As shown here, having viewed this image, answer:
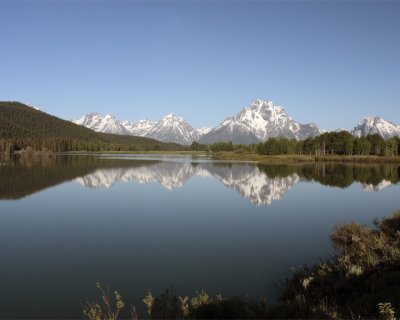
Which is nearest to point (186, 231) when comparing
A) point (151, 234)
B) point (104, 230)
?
point (151, 234)

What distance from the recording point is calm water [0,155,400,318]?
17.2 m

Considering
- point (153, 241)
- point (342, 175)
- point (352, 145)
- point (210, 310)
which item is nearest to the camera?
point (210, 310)

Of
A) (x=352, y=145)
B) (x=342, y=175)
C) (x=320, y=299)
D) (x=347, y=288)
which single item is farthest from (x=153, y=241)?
(x=352, y=145)

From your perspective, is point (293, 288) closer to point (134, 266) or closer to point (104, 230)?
point (134, 266)

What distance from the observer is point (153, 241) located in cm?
2595

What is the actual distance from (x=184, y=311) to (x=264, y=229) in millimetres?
18315

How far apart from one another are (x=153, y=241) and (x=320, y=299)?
46.2 ft

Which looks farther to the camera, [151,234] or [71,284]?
[151,234]

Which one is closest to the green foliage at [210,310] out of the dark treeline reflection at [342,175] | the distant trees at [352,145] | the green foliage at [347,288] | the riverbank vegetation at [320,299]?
the riverbank vegetation at [320,299]

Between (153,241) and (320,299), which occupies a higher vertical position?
(320,299)

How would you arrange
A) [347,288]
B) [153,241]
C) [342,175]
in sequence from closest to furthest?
1. [347,288]
2. [153,241]
3. [342,175]

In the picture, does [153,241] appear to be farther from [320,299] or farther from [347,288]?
[347,288]

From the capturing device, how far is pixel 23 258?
70.7 feet

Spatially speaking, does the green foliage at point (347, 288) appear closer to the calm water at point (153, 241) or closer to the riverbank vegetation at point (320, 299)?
the riverbank vegetation at point (320, 299)
